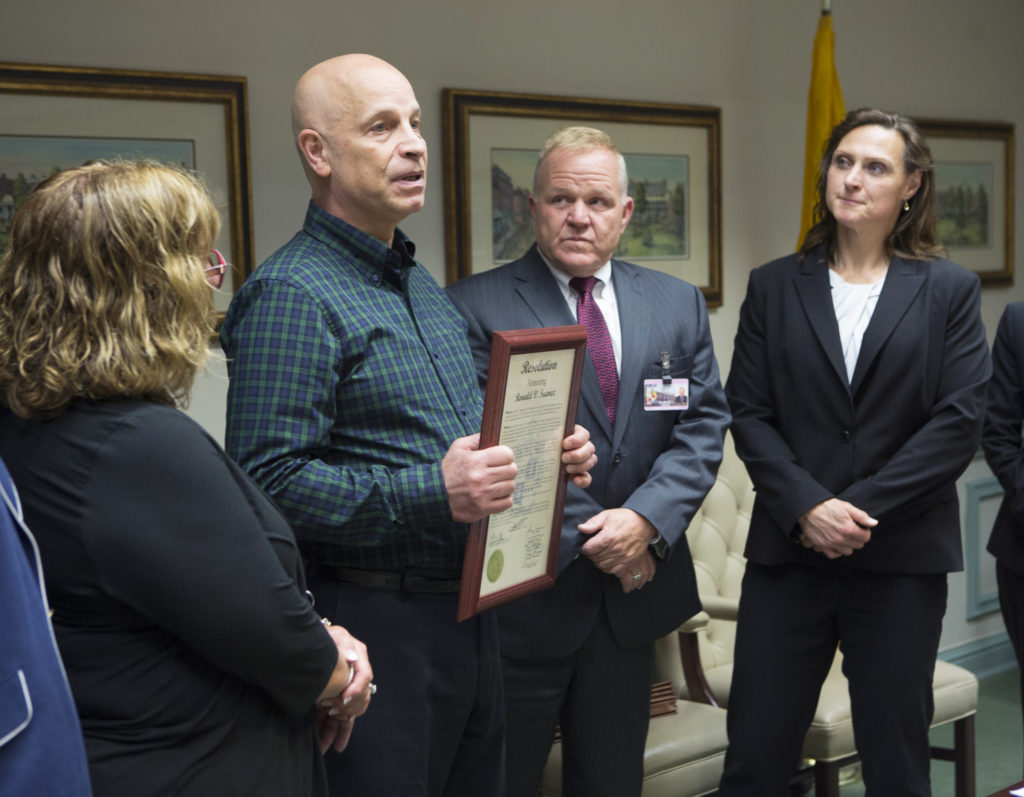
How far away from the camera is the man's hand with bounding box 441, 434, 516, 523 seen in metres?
1.87

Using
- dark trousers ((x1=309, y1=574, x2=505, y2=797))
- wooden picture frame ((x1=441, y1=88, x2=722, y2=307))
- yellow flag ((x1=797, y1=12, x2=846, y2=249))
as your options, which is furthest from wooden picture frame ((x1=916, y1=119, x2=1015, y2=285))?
dark trousers ((x1=309, y1=574, x2=505, y2=797))

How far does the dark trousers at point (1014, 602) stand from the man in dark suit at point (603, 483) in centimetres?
102

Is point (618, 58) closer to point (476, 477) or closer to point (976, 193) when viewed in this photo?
point (976, 193)

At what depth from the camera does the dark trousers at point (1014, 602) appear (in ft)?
10.1

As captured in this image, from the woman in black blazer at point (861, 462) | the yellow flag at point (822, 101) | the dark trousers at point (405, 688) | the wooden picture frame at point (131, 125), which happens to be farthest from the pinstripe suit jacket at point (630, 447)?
the yellow flag at point (822, 101)

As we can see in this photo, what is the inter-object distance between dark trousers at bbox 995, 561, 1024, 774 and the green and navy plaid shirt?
1.84 metres

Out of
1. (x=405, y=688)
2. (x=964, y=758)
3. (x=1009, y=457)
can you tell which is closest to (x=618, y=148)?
(x=1009, y=457)

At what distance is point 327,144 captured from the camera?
2.11m

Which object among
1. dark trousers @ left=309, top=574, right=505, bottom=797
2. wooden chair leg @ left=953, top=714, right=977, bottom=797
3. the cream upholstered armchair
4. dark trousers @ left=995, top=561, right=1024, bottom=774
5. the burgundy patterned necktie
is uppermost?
the burgundy patterned necktie

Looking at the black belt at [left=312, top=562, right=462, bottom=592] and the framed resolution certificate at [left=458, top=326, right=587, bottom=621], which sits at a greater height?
the framed resolution certificate at [left=458, top=326, right=587, bottom=621]

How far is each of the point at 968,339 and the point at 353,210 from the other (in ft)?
5.29

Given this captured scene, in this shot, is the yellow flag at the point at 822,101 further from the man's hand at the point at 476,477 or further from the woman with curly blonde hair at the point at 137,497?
the woman with curly blonde hair at the point at 137,497

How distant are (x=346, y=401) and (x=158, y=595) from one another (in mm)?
670

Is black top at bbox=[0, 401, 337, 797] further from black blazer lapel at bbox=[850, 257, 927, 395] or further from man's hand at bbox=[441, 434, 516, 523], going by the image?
black blazer lapel at bbox=[850, 257, 927, 395]
